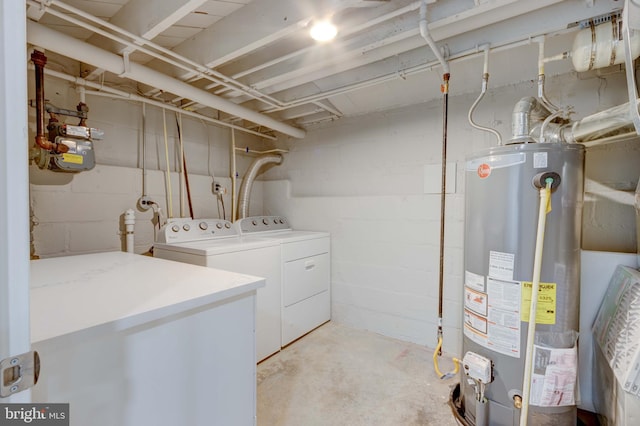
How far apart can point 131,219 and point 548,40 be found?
114 inches

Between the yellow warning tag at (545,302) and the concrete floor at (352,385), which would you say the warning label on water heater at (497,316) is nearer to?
the yellow warning tag at (545,302)

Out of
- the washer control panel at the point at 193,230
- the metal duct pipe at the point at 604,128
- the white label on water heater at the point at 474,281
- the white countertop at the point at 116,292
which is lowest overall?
the white label on water heater at the point at 474,281

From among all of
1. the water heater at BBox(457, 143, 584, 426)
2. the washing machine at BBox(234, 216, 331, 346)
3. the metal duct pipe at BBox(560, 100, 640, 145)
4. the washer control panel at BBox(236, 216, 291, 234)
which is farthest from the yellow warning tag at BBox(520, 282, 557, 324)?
the washer control panel at BBox(236, 216, 291, 234)

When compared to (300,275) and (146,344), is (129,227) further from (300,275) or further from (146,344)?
(146,344)

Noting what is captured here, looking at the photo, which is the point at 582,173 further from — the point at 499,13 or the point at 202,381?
the point at 202,381

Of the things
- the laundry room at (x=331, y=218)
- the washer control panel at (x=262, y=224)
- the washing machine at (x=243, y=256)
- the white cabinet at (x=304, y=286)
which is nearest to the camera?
the laundry room at (x=331, y=218)

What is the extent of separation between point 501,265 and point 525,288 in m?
0.13

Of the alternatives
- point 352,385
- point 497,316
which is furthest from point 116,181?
point 497,316

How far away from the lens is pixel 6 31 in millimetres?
428

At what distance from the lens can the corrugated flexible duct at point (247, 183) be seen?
9.72 feet

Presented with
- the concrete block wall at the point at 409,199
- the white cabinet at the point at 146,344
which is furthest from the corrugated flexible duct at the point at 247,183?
the white cabinet at the point at 146,344

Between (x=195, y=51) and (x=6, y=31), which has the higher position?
(x=195, y=51)

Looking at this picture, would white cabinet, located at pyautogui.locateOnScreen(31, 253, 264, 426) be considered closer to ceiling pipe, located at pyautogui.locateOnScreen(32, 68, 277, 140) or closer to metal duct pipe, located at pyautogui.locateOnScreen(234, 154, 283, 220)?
ceiling pipe, located at pyautogui.locateOnScreen(32, 68, 277, 140)

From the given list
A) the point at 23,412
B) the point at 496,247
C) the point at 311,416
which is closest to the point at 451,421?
the point at 311,416
